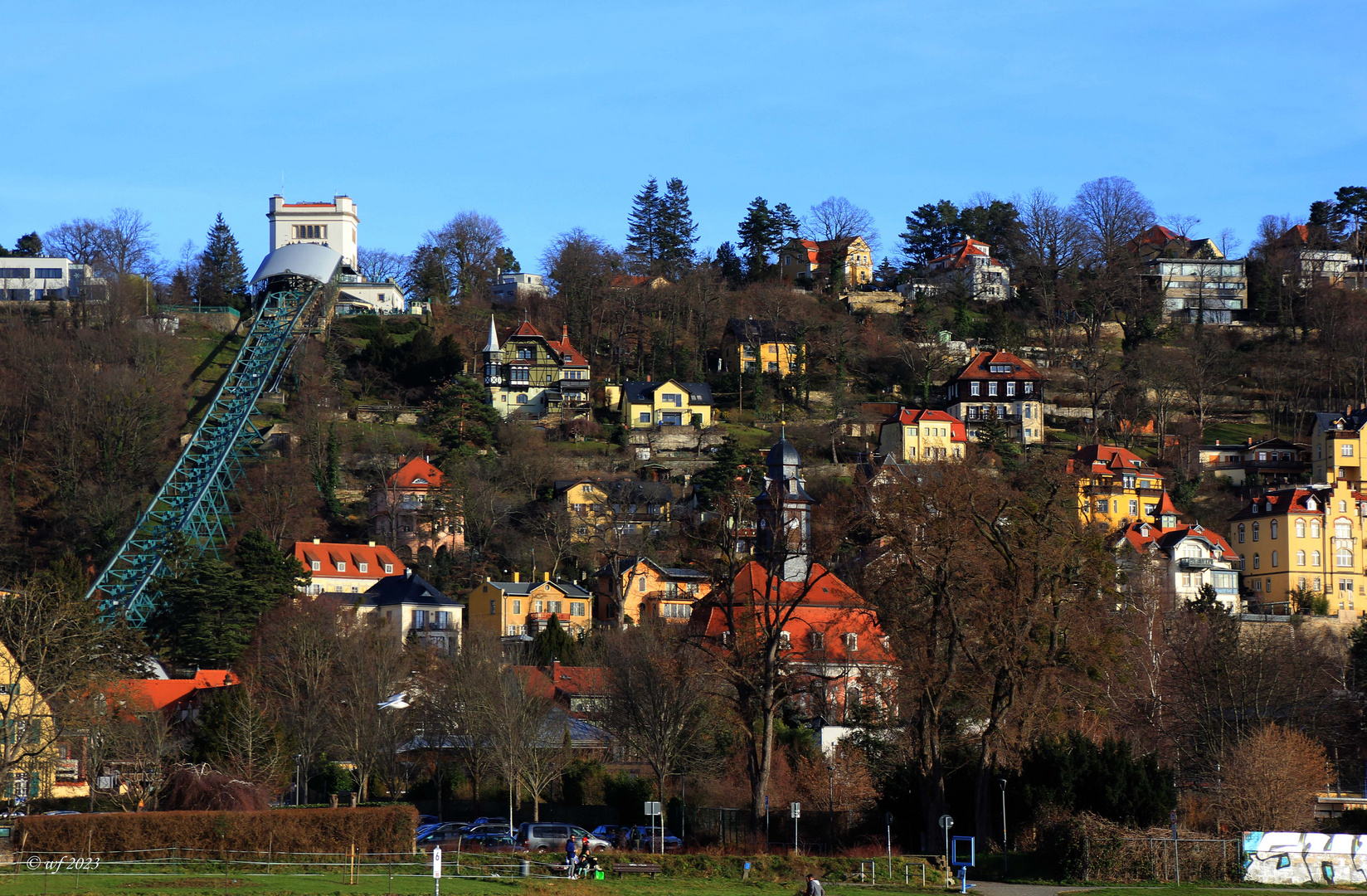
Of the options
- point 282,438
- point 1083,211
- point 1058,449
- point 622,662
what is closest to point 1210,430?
point 1058,449

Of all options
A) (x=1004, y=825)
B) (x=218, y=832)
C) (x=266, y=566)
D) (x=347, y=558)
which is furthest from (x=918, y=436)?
(x=218, y=832)

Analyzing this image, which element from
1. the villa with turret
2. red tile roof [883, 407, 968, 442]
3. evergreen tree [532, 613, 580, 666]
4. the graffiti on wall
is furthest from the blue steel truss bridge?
the graffiti on wall

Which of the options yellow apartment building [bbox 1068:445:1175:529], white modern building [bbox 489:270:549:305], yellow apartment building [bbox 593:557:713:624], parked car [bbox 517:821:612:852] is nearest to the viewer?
parked car [bbox 517:821:612:852]

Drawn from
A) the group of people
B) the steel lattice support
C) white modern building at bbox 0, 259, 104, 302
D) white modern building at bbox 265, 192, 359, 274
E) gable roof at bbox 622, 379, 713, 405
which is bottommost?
the group of people

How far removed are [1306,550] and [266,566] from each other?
205 feet

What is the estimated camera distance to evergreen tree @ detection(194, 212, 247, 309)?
133m

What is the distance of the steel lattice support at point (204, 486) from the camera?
79500 millimetres

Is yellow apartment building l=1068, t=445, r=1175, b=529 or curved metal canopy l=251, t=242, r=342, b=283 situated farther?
curved metal canopy l=251, t=242, r=342, b=283

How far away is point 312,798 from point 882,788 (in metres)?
22.6

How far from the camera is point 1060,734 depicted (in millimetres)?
43062

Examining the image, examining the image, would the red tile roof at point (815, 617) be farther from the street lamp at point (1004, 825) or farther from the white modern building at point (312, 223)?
the white modern building at point (312, 223)

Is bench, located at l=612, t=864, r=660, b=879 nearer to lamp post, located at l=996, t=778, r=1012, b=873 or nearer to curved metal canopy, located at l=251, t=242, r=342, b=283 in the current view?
lamp post, located at l=996, t=778, r=1012, b=873

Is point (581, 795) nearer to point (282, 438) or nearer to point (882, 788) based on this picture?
point (882, 788)

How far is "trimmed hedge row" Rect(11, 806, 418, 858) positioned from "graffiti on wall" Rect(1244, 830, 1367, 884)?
1849 centimetres
